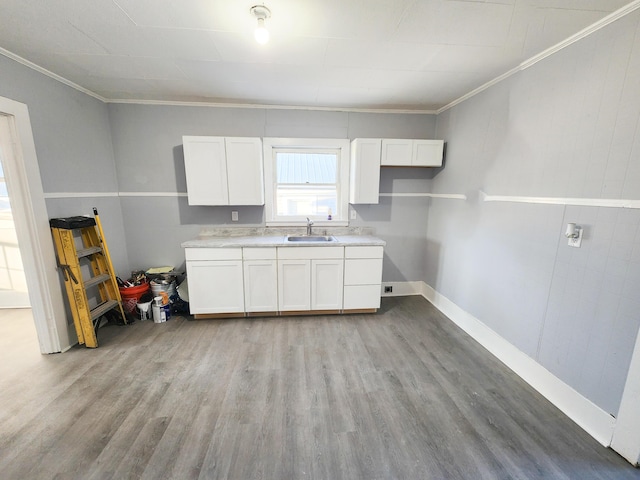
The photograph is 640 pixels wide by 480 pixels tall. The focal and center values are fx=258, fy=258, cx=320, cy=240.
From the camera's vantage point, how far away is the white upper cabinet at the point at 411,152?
3189mm

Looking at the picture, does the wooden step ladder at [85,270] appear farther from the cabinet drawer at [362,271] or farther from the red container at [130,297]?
the cabinet drawer at [362,271]

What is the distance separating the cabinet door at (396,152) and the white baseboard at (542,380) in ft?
5.99

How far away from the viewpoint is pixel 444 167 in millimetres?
3266

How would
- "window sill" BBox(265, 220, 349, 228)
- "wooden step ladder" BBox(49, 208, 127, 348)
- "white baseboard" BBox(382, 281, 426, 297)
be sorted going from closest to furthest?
"wooden step ladder" BBox(49, 208, 127, 348), "window sill" BBox(265, 220, 349, 228), "white baseboard" BBox(382, 281, 426, 297)

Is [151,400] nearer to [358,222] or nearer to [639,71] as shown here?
[358,222]

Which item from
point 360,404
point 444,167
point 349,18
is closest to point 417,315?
point 360,404

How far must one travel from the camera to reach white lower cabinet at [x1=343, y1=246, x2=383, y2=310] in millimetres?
3033

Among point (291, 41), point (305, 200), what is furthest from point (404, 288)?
point (291, 41)

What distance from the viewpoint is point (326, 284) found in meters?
3.05

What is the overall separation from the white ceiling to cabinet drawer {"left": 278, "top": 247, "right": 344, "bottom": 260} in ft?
5.60

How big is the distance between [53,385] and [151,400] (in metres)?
0.85

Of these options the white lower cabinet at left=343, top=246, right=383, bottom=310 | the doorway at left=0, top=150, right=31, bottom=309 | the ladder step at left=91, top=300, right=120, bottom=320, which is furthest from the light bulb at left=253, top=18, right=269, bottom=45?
the doorway at left=0, top=150, right=31, bottom=309

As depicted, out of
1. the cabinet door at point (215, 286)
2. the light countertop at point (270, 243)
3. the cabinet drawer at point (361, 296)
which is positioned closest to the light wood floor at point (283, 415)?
the cabinet door at point (215, 286)

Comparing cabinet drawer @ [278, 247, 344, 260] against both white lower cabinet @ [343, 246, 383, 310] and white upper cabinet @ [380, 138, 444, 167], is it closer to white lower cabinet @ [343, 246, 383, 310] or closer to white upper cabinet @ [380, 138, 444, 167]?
white lower cabinet @ [343, 246, 383, 310]
